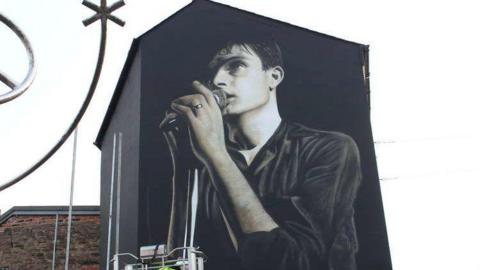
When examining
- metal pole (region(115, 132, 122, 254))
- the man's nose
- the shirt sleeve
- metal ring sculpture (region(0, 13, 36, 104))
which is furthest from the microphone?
metal ring sculpture (region(0, 13, 36, 104))

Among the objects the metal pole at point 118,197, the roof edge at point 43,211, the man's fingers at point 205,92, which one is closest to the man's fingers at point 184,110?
the man's fingers at point 205,92

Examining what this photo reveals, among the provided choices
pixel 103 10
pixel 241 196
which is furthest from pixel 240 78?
pixel 103 10

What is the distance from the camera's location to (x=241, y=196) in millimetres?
10852

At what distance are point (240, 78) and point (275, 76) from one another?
2.64 ft

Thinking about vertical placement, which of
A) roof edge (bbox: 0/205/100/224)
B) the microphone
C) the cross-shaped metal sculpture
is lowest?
roof edge (bbox: 0/205/100/224)

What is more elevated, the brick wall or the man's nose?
the man's nose

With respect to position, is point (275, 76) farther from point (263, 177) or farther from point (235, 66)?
point (263, 177)

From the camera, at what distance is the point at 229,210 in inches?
422

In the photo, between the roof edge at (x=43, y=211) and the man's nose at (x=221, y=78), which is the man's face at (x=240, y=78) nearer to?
the man's nose at (x=221, y=78)

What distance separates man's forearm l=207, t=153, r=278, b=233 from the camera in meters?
10.7

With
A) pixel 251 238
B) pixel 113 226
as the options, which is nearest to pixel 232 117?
pixel 251 238

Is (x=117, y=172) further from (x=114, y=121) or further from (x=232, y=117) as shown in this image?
(x=232, y=117)

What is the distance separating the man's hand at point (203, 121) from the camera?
11.2 meters

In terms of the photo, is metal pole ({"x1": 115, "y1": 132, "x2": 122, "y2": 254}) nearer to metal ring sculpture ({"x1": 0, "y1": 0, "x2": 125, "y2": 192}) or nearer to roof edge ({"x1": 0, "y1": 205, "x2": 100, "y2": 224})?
roof edge ({"x1": 0, "y1": 205, "x2": 100, "y2": 224})
